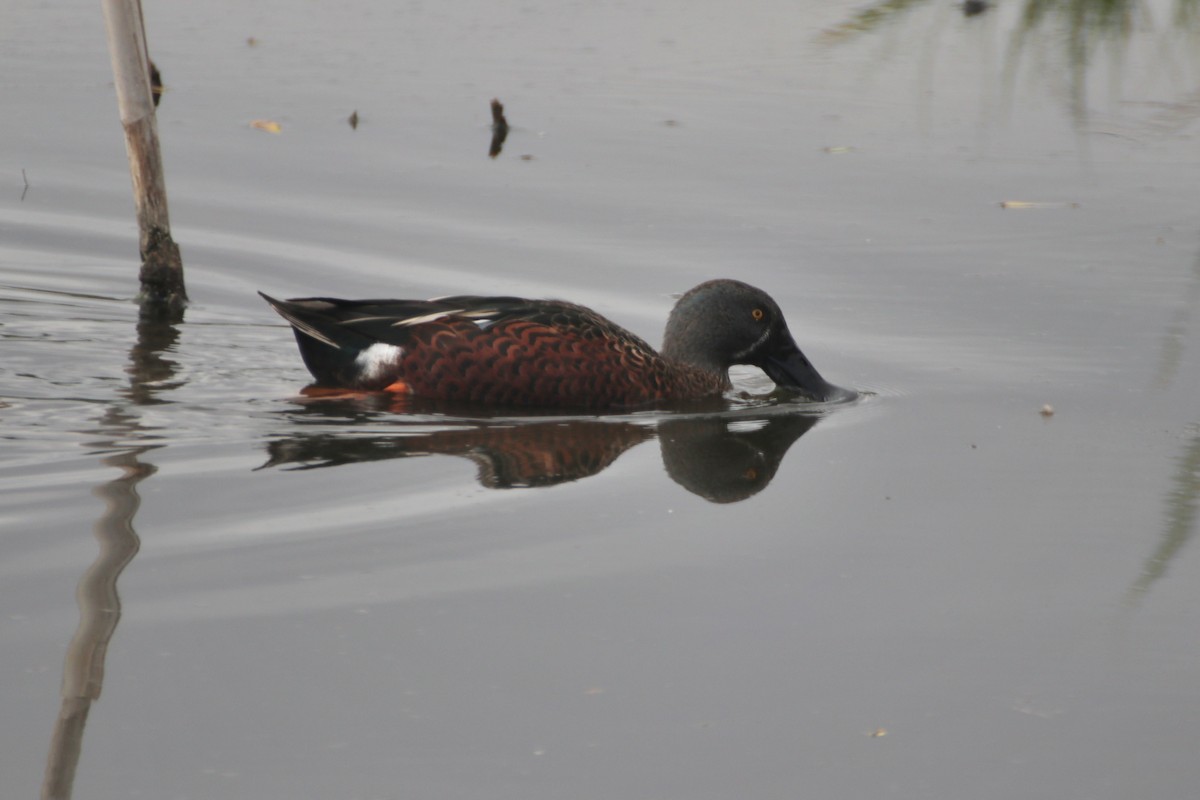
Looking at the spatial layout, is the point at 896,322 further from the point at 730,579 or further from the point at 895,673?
the point at 895,673

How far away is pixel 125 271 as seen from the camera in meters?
8.00

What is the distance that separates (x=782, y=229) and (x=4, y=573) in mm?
5036

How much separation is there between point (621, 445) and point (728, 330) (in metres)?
1.23

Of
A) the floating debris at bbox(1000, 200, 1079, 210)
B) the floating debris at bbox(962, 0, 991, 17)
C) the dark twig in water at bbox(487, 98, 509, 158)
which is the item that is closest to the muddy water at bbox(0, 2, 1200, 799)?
the floating debris at bbox(1000, 200, 1079, 210)

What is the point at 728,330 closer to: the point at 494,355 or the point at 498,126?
the point at 494,355

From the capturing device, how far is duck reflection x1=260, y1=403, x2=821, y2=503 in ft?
18.0

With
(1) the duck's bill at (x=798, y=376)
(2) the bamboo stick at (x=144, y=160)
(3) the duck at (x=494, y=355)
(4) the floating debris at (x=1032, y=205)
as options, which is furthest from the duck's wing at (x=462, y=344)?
(4) the floating debris at (x=1032, y=205)

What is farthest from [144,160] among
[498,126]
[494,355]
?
[498,126]

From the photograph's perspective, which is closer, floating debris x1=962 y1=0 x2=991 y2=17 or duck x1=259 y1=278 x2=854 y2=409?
duck x1=259 y1=278 x2=854 y2=409

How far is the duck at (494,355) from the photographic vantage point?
6.49 metres

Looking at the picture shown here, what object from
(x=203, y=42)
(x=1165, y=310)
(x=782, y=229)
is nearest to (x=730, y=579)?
(x=1165, y=310)

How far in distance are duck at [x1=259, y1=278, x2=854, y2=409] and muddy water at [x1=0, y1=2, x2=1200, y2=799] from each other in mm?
215

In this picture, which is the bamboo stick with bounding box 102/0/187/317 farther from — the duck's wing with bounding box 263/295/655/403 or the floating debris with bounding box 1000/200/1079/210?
the floating debris with bounding box 1000/200/1079/210

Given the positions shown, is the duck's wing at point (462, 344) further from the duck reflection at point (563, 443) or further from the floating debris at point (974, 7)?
the floating debris at point (974, 7)
